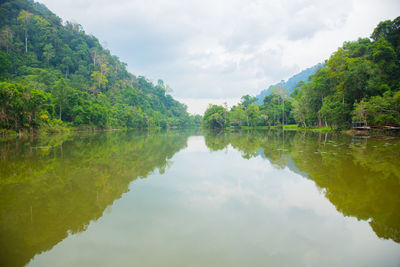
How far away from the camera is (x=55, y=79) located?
48.8m

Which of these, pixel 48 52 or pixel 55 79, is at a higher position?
pixel 48 52

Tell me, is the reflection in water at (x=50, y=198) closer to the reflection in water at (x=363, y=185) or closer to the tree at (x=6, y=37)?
the reflection in water at (x=363, y=185)

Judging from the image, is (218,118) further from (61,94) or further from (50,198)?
(50,198)

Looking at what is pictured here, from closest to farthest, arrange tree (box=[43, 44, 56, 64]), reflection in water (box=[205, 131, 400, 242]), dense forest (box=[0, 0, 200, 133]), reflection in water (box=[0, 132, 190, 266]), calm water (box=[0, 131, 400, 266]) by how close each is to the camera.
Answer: calm water (box=[0, 131, 400, 266]) → reflection in water (box=[0, 132, 190, 266]) → reflection in water (box=[205, 131, 400, 242]) → dense forest (box=[0, 0, 200, 133]) → tree (box=[43, 44, 56, 64])

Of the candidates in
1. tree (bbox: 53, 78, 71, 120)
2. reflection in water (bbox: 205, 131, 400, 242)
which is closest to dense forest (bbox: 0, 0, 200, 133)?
tree (bbox: 53, 78, 71, 120)

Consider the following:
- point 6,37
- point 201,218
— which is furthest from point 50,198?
point 6,37

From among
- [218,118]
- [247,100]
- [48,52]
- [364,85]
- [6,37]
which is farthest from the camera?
[247,100]

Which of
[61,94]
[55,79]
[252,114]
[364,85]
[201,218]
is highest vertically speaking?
[55,79]

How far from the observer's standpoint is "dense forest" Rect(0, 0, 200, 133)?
26.6 m

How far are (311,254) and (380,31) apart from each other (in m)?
38.6

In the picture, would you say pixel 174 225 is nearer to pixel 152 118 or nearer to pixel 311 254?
pixel 311 254

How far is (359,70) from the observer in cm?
2378

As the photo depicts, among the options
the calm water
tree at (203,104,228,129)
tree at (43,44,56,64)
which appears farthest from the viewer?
tree at (203,104,228,129)

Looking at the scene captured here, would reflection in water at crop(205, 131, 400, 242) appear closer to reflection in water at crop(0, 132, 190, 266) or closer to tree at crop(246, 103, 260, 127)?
reflection in water at crop(0, 132, 190, 266)
